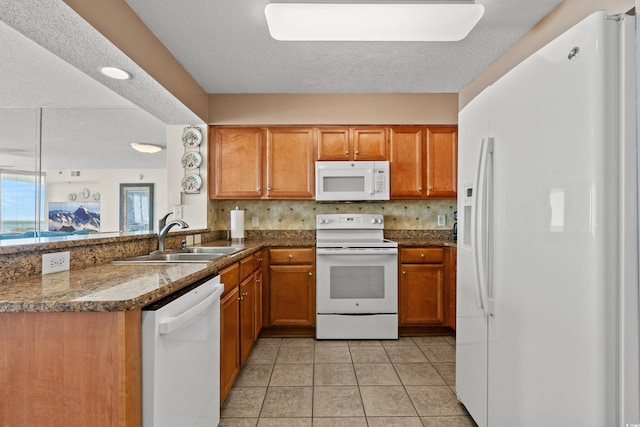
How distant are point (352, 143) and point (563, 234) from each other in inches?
102

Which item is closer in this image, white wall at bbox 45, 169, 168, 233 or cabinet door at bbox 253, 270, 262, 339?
cabinet door at bbox 253, 270, 262, 339

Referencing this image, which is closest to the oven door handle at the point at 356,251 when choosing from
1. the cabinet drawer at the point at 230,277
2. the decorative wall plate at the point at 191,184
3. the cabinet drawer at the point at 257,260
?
the cabinet drawer at the point at 257,260

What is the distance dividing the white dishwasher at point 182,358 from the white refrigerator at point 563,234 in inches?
49.3

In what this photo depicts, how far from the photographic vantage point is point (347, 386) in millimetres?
2270

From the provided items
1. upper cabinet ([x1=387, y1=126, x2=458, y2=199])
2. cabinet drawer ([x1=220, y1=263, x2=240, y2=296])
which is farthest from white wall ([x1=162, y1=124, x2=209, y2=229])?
upper cabinet ([x1=387, y1=126, x2=458, y2=199])

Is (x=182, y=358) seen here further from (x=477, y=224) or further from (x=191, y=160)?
(x=191, y=160)

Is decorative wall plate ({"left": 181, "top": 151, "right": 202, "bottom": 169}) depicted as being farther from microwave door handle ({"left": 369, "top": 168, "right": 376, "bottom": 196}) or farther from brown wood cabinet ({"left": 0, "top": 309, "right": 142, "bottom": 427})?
brown wood cabinet ({"left": 0, "top": 309, "right": 142, "bottom": 427})

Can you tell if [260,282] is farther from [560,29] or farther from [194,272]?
[560,29]

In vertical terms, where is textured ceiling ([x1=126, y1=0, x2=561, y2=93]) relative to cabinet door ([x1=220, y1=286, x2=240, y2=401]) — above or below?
above

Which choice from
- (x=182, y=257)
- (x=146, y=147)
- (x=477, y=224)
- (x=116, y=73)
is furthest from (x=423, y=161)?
(x=146, y=147)

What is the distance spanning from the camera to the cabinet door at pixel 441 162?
11.5 feet

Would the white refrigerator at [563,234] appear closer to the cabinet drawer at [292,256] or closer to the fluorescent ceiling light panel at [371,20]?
the fluorescent ceiling light panel at [371,20]

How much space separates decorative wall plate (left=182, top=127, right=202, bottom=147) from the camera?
11.3 feet

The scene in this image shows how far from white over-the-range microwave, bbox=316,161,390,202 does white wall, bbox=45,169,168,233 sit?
4.26m
